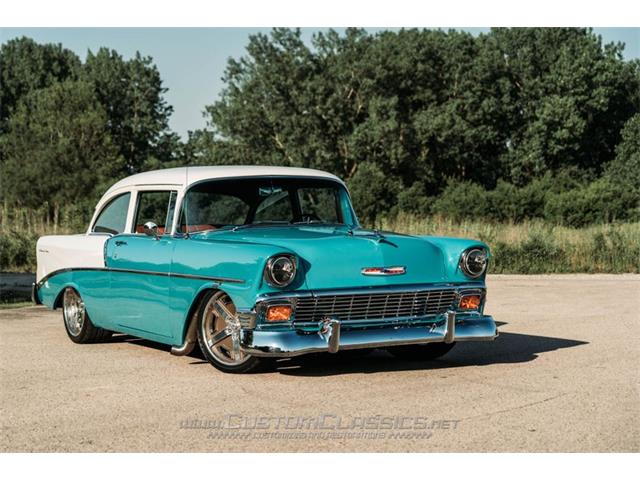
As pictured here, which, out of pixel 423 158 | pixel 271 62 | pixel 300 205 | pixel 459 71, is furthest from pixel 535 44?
pixel 300 205

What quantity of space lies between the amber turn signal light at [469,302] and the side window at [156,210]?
250cm

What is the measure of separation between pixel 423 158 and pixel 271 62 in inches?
421

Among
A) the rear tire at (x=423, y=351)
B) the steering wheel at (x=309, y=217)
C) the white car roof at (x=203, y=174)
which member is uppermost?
the white car roof at (x=203, y=174)

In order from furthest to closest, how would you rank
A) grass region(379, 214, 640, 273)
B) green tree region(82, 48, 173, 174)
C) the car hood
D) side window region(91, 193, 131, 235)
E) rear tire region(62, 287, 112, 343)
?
1. green tree region(82, 48, 173, 174)
2. grass region(379, 214, 640, 273)
3. rear tire region(62, 287, 112, 343)
4. side window region(91, 193, 131, 235)
5. the car hood

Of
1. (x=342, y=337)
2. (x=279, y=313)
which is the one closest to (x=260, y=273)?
(x=279, y=313)

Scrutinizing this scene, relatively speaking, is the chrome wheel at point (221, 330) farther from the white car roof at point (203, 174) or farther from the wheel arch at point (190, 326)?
the white car roof at point (203, 174)

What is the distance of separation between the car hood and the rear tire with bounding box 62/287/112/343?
2003 mm

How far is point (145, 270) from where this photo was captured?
821 cm

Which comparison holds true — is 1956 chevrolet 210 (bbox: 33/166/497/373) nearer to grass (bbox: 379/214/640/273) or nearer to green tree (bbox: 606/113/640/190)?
grass (bbox: 379/214/640/273)

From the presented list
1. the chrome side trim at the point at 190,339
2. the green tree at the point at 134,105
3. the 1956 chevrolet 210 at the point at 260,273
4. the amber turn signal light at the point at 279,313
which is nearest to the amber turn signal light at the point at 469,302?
the 1956 chevrolet 210 at the point at 260,273

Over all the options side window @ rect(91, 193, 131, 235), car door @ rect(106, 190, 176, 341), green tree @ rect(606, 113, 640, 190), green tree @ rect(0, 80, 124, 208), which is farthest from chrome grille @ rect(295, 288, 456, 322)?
green tree @ rect(606, 113, 640, 190)

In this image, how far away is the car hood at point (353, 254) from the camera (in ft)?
23.5

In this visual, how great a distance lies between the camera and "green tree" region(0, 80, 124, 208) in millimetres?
50875

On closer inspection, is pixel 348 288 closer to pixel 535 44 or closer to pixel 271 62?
pixel 271 62
